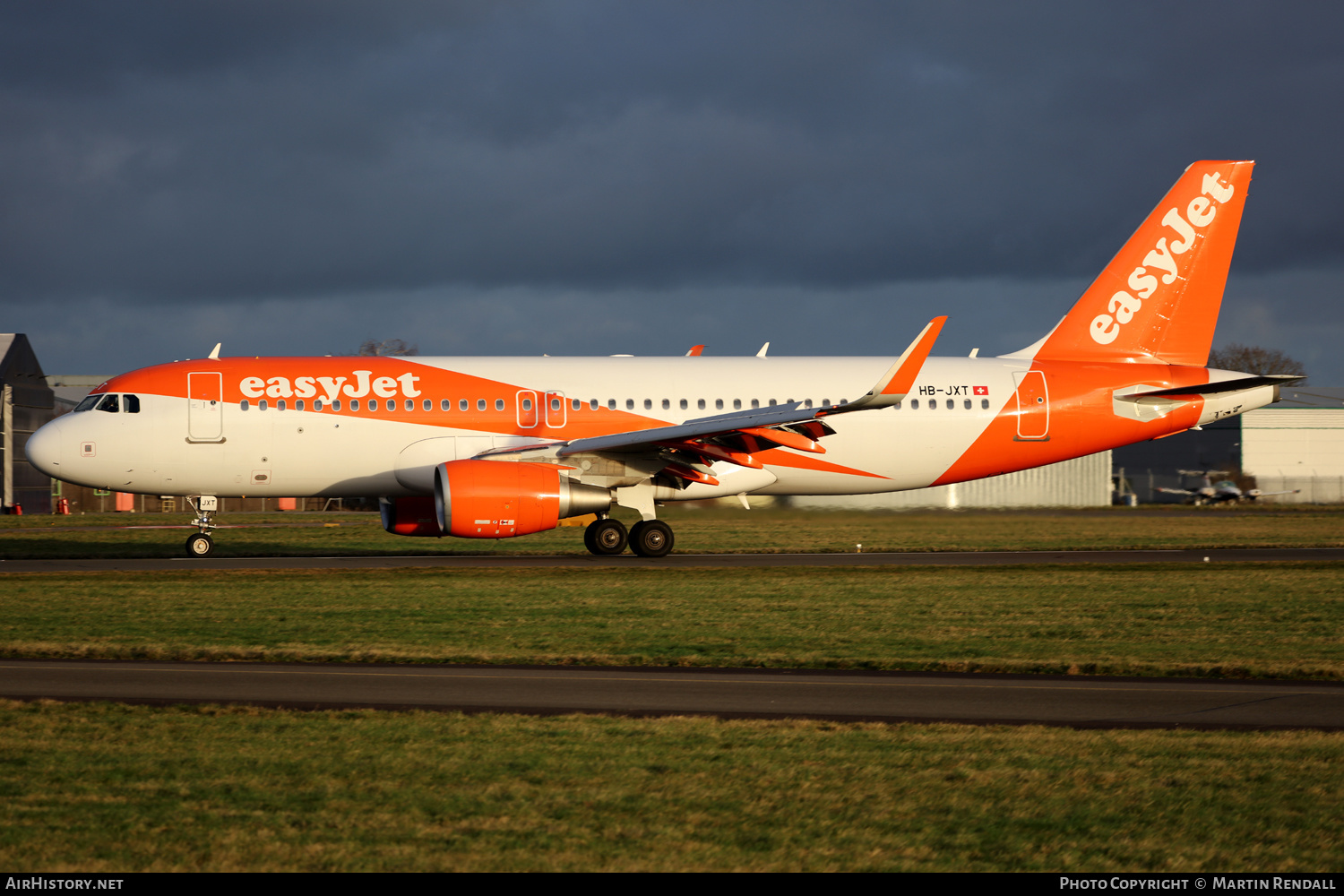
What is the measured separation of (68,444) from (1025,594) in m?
18.4

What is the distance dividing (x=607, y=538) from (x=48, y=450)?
1118 cm

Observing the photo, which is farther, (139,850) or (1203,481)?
(1203,481)

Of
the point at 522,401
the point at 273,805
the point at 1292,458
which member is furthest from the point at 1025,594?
the point at 1292,458

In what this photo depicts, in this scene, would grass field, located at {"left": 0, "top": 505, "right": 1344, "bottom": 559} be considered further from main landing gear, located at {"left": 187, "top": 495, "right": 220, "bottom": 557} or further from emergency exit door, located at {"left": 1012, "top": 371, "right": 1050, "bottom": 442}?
emergency exit door, located at {"left": 1012, "top": 371, "right": 1050, "bottom": 442}

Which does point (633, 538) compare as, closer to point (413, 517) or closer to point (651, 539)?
point (651, 539)

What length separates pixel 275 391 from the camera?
80.1 feet

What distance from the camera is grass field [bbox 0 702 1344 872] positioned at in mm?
5789

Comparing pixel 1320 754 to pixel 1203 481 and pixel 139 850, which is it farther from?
pixel 1203 481

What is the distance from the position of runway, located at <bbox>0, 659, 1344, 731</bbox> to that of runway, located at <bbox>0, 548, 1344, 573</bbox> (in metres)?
10.4

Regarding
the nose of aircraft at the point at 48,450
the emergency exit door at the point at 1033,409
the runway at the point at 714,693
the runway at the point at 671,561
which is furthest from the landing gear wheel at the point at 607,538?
the runway at the point at 714,693

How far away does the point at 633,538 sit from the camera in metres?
24.5

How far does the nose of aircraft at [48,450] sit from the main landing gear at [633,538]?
1059 cm

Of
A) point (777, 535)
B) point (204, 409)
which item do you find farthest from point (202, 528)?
point (777, 535)

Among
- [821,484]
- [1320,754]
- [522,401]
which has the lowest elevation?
[1320,754]
